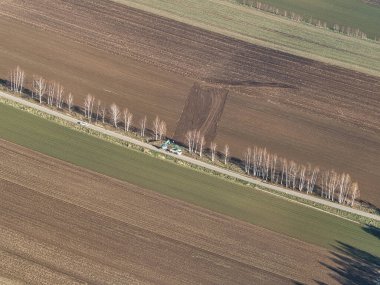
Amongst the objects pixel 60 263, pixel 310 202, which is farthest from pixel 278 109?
pixel 60 263

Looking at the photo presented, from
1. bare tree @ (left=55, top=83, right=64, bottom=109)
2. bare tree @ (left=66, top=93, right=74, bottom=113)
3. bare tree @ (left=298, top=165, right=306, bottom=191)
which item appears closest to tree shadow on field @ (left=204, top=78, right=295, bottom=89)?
bare tree @ (left=298, top=165, right=306, bottom=191)

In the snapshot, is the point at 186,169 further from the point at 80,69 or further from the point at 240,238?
the point at 80,69

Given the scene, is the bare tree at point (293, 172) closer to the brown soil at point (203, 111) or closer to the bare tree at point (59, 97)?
the brown soil at point (203, 111)

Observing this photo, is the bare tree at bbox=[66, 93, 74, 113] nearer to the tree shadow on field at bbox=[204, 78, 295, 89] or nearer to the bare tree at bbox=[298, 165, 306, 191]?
the tree shadow on field at bbox=[204, 78, 295, 89]

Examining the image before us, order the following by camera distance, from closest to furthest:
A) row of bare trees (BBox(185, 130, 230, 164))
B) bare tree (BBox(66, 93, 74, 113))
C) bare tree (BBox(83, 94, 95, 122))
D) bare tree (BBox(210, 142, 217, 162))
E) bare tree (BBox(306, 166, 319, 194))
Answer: bare tree (BBox(306, 166, 319, 194)) < bare tree (BBox(210, 142, 217, 162)) < row of bare trees (BBox(185, 130, 230, 164)) < bare tree (BBox(83, 94, 95, 122)) < bare tree (BBox(66, 93, 74, 113))

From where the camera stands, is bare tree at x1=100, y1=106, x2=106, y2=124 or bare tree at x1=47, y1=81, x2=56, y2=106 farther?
bare tree at x1=47, y1=81, x2=56, y2=106
